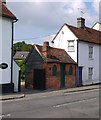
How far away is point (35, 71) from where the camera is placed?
29.9 m

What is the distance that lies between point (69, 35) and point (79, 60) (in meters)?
3.15

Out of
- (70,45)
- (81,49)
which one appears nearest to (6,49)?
(70,45)

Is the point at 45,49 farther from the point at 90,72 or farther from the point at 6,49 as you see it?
the point at 90,72

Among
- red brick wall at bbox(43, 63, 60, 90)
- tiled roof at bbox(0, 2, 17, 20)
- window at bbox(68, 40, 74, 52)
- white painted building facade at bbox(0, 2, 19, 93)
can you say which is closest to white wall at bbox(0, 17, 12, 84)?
white painted building facade at bbox(0, 2, 19, 93)

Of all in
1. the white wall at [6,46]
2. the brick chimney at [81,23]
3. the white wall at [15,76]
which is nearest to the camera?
the white wall at [6,46]

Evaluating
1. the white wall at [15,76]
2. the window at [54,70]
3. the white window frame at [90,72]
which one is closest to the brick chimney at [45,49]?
the window at [54,70]

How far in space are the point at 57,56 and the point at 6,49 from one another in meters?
8.87

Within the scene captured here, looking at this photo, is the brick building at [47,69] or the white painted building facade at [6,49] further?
the brick building at [47,69]

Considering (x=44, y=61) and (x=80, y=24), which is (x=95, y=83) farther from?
(x=44, y=61)

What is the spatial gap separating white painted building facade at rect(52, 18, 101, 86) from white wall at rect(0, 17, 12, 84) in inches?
458

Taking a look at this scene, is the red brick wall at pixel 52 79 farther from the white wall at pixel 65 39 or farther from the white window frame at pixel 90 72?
the white window frame at pixel 90 72

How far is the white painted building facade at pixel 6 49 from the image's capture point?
23.4m

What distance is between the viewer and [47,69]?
28.9 metres

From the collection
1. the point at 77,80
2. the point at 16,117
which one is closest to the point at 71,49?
the point at 77,80
